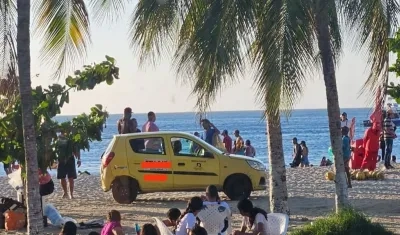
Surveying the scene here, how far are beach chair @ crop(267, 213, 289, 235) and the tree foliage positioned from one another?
140 inches

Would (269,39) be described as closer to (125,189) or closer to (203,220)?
(203,220)

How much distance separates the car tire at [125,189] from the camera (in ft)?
64.6

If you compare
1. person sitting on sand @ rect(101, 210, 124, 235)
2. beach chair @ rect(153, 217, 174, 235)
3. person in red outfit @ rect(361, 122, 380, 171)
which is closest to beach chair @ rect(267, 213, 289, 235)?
beach chair @ rect(153, 217, 174, 235)

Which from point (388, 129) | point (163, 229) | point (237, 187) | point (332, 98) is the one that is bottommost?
point (237, 187)

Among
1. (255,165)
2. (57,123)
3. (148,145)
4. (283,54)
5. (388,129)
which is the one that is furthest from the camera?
(388,129)

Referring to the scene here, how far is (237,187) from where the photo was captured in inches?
778

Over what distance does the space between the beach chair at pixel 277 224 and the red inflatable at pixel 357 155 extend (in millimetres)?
13129

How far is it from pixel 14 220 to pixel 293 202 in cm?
640

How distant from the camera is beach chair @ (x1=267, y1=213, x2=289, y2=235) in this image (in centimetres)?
1206

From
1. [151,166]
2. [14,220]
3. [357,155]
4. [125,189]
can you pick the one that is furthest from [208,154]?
[357,155]

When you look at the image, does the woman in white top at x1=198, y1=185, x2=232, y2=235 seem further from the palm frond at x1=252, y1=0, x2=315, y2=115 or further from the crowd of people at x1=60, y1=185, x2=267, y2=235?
the palm frond at x1=252, y1=0, x2=315, y2=115

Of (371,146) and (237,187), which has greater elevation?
(371,146)

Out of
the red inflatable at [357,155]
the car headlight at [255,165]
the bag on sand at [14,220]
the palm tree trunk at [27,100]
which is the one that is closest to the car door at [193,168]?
the car headlight at [255,165]

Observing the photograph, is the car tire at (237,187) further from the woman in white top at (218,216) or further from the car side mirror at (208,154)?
the woman in white top at (218,216)
